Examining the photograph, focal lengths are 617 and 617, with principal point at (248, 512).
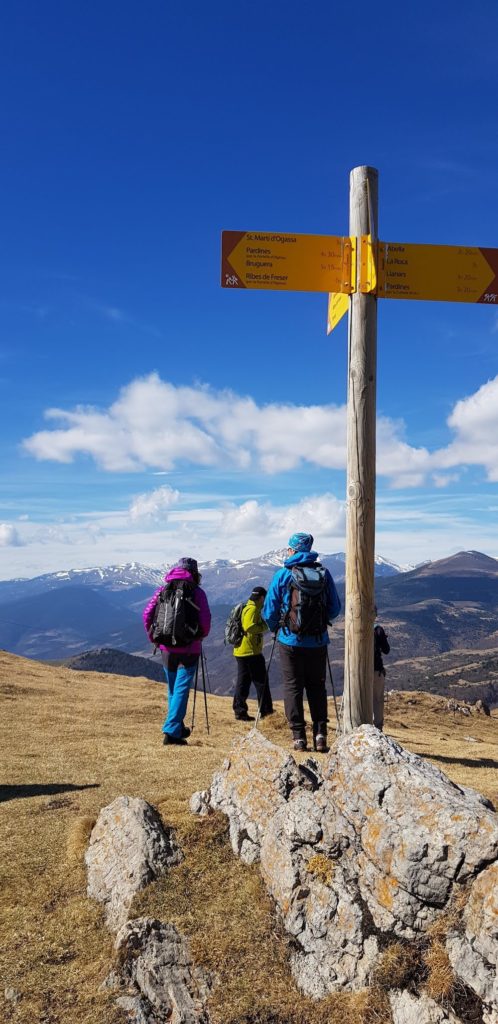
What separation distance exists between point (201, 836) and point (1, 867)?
2303 mm

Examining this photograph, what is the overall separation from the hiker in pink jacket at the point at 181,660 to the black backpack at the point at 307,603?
2227mm

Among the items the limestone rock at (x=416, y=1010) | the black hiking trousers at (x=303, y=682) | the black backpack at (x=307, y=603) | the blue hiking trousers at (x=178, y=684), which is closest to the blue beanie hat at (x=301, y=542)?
the black backpack at (x=307, y=603)

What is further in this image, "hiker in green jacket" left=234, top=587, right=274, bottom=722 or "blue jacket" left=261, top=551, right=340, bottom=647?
"hiker in green jacket" left=234, top=587, right=274, bottom=722

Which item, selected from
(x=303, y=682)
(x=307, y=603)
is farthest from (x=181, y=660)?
(x=307, y=603)

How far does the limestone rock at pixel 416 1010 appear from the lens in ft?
15.0

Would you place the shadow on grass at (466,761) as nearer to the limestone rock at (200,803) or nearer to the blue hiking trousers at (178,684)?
the blue hiking trousers at (178,684)

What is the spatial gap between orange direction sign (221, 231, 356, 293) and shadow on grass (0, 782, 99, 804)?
8241 millimetres

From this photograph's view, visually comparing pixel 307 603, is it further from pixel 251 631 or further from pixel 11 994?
pixel 11 994

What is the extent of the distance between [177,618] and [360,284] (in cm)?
755

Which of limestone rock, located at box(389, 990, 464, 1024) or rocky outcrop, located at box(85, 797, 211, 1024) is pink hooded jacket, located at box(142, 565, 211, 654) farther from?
limestone rock, located at box(389, 990, 464, 1024)

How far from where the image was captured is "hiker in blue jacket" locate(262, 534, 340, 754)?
465 inches

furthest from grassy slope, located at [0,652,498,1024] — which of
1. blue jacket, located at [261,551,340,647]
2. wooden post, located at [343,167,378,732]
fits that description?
blue jacket, located at [261,551,340,647]

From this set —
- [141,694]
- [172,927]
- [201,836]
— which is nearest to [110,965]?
[172,927]

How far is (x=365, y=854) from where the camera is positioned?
596cm
